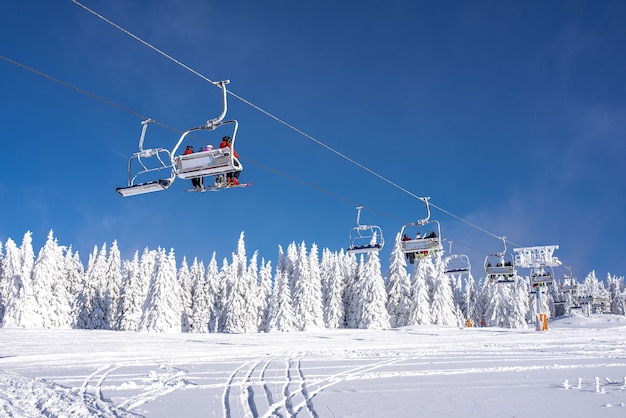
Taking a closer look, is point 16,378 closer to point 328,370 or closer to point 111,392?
point 111,392

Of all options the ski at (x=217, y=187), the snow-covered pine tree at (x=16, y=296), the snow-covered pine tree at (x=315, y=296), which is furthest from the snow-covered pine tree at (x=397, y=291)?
the ski at (x=217, y=187)

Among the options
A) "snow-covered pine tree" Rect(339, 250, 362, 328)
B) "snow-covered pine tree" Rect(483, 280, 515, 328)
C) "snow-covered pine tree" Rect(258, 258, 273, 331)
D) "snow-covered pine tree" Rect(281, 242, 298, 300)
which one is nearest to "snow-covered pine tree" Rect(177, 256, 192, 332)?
"snow-covered pine tree" Rect(258, 258, 273, 331)

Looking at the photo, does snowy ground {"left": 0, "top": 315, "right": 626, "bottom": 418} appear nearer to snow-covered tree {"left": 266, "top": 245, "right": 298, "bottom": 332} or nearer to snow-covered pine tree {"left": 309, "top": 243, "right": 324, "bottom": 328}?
snow-covered tree {"left": 266, "top": 245, "right": 298, "bottom": 332}

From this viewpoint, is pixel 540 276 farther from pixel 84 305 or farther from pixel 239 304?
pixel 84 305

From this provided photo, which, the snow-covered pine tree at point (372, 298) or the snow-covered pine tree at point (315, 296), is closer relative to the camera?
the snow-covered pine tree at point (372, 298)

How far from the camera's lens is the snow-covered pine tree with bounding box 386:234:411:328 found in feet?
194

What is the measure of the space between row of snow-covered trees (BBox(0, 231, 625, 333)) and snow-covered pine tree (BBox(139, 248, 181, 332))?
11 centimetres

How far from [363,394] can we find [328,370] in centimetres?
386

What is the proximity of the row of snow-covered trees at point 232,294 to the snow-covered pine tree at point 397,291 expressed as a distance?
13 centimetres

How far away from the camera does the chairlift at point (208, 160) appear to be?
1354 cm

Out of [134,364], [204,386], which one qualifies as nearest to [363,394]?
[204,386]

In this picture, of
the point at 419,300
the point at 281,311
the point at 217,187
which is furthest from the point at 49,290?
the point at 217,187

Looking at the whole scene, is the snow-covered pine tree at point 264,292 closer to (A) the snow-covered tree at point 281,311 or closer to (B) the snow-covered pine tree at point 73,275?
(A) the snow-covered tree at point 281,311

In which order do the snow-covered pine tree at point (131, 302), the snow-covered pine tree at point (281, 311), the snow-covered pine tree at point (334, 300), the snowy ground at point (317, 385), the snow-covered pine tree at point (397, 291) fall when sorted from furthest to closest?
the snow-covered pine tree at point (334, 300)
the snow-covered pine tree at point (131, 302)
the snow-covered pine tree at point (397, 291)
the snow-covered pine tree at point (281, 311)
the snowy ground at point (317, 385)
